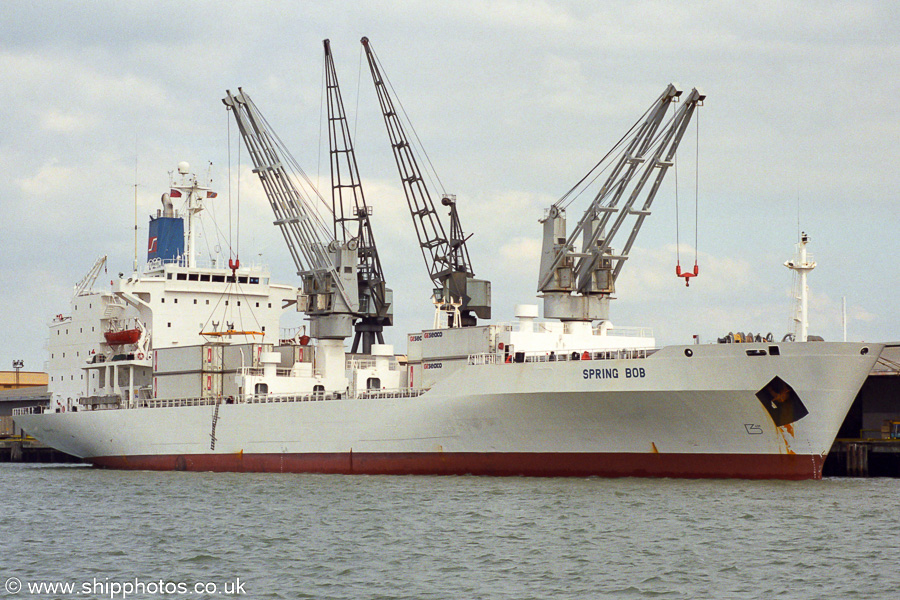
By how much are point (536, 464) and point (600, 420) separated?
259 cm

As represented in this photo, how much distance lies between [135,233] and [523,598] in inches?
1401

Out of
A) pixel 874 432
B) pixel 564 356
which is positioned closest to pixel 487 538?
pixel 564 356

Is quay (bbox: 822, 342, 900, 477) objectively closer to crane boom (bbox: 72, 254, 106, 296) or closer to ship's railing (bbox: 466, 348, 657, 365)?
ship's railing (bbox: 466, 348, 657, 365)

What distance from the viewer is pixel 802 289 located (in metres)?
31.4

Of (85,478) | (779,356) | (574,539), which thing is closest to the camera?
(574,539)

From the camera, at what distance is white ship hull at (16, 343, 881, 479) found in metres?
28.8

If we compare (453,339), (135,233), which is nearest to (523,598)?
(453,339)

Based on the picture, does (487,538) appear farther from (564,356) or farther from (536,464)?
(564,356)

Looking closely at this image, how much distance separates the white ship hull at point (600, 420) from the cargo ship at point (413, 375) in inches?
2.0

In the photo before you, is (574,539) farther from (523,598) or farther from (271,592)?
(271,592)

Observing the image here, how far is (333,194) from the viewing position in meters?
44.0

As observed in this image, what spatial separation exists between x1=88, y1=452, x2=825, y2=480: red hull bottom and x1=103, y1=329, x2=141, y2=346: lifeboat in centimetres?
678

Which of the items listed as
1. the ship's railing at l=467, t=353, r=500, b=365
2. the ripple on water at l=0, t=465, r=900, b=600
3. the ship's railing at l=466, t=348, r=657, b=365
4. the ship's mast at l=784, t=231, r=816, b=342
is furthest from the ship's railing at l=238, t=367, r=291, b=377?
the ship's mast at l=784, t=231, r=816, b=342

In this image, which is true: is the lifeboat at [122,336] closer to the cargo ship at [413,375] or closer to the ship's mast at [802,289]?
the cargo ship at [413,375]
